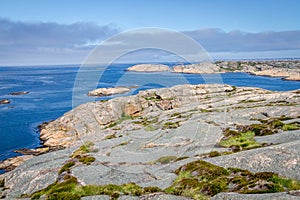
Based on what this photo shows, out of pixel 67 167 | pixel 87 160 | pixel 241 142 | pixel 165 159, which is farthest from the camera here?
pixel 87 160

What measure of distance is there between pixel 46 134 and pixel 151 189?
57244 mm

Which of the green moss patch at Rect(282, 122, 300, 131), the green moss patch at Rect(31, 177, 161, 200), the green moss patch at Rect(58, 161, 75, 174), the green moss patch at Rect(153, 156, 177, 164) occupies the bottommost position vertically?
the green moss patch at Rect(58, 161, 75, 174)

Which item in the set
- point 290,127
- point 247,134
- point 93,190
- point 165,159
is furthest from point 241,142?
point 93,190

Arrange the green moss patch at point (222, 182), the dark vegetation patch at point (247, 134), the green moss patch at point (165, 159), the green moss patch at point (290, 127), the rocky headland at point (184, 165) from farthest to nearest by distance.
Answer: the green moss patch at point (290, 127) → the green moss patch at point (165, 159) → the dark vegetation patch at point (247, 134) → the rocky headland at point (184, 165) → the green moss patch at point (222, 182)

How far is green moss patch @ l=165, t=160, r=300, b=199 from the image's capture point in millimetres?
13260

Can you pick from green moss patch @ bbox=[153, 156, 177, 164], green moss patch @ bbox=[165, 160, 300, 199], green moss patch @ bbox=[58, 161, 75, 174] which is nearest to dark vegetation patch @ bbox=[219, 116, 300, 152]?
green moss patch @ bbox=[153, 156, 177, 164]

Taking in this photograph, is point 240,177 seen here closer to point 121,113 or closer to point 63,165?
point 63,165

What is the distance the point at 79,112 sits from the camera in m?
68.4

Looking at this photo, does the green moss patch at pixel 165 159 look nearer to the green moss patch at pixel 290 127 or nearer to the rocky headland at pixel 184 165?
the rocky headland at pixel 184 165

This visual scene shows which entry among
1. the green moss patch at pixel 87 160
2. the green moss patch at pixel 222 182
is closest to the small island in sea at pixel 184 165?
the green moss patch at pixel 222 182

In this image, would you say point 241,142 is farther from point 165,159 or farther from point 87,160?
point 87,160

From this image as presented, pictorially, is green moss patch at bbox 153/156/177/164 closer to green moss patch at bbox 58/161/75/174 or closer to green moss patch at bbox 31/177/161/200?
green moss patch at bbox 31/177/161/200

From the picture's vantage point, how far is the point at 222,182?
48.0 ft

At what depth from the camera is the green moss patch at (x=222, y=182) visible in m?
13.3
